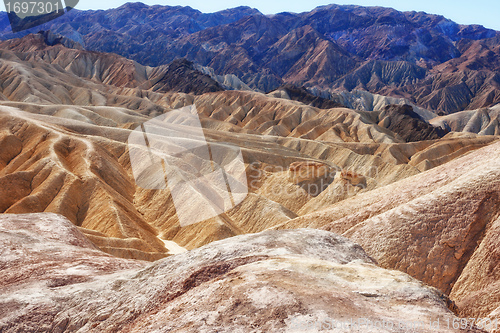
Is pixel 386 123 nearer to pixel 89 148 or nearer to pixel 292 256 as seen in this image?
pixel 89 148

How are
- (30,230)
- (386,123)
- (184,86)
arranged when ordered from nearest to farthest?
(30,230) < (386,123) < (184,86)

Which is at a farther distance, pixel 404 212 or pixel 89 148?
pixel 89 148

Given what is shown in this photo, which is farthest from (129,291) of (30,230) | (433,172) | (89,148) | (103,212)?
(89,148)
